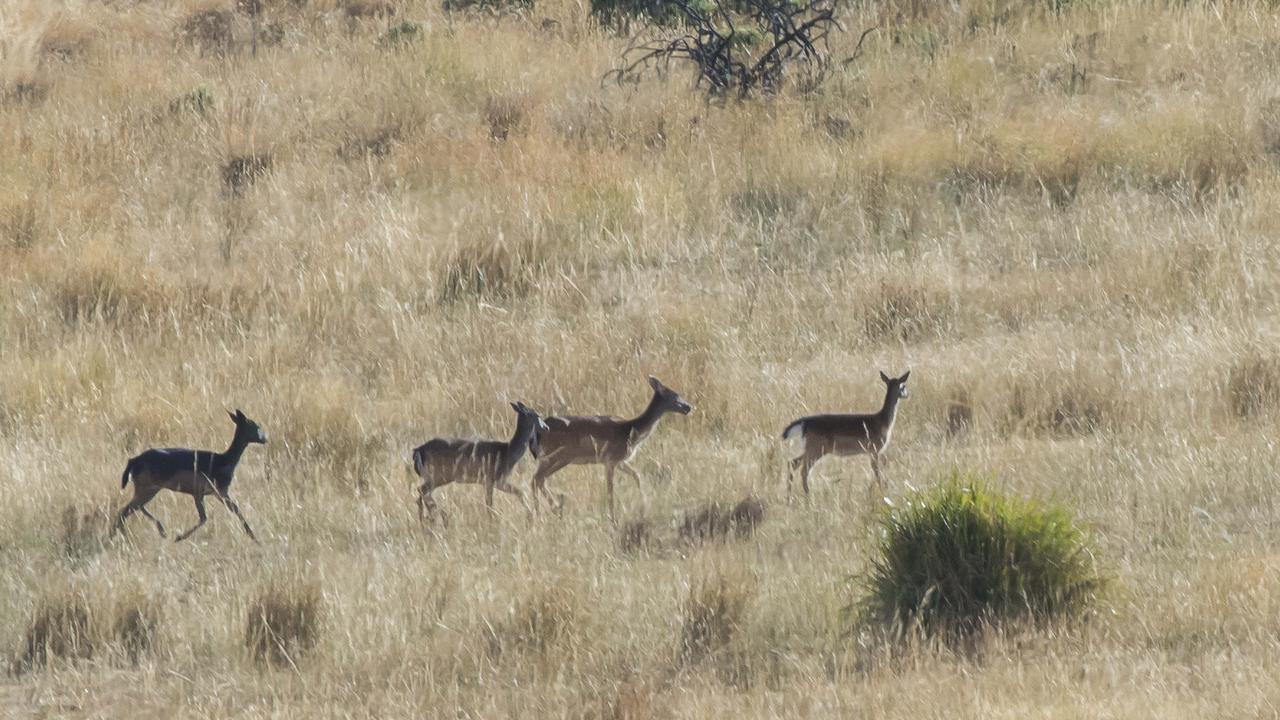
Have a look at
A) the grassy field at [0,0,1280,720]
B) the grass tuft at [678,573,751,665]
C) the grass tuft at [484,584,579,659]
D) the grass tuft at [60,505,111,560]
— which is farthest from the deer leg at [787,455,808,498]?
the grass tuft at [60,505,111,560]

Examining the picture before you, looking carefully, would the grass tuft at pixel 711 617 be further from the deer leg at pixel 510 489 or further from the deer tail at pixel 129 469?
the deer tail at pixel 129 469

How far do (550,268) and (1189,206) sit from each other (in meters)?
4.84

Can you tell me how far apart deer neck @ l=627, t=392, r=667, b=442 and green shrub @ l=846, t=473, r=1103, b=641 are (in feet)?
7.33

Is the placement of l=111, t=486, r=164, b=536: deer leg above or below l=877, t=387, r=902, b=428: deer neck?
below

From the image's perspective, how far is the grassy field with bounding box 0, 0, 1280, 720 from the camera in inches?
276

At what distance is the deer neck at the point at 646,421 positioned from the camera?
9.26 metres

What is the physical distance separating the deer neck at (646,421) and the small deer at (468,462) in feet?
1.97

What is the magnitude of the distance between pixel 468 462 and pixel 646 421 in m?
1.09

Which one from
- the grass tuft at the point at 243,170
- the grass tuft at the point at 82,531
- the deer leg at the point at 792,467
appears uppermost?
the grass tuft at the point at 243,170

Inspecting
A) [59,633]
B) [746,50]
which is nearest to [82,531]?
[59,633]

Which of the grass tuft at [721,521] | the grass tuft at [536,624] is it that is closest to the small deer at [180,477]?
Answer: the grass tuft at [536,624]

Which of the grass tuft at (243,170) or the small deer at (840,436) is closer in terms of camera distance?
the small deer at (840,436)

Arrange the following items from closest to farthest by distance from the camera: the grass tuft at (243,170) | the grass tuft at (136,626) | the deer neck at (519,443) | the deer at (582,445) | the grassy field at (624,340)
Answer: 1. the grassy field at (624,340)
2. the grass tuft at (136,626)
3. the deer neck at (519,443)
4. the deer at (582,445)
5. the grass tuft at (243,170)

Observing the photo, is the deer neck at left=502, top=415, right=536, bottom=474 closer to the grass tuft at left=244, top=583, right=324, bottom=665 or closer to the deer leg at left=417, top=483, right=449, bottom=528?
the deer leg at left=417, top=483, right=449, bottom=528
